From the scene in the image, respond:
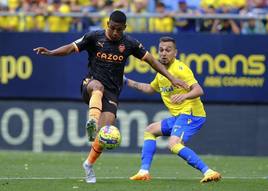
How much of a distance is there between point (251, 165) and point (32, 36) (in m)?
6.98

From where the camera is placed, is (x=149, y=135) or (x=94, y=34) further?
(x=149, y=135)

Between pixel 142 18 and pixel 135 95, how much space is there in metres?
1.93

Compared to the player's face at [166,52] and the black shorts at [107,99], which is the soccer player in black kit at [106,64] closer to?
the black shorts at [107,99]

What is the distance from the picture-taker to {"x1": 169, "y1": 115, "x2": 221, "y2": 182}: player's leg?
39.9ft

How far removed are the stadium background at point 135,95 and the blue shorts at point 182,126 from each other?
796cm

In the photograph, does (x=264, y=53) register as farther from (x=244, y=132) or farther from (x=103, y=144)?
(x=103, y=144)

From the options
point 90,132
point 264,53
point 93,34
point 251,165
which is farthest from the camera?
point 264,53

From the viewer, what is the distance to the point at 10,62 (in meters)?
21.2

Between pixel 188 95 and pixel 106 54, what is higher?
pixel 106 54

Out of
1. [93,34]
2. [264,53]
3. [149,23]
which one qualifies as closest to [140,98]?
[149,23]

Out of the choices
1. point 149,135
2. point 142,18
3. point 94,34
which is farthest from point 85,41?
A: point 142,18

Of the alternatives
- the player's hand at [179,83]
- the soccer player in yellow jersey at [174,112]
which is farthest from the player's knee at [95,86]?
the soccer player in yellow jersey at [174,112]

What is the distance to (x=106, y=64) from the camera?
1227 centimetres

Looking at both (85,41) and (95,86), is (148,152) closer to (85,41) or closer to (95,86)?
(95,86)
